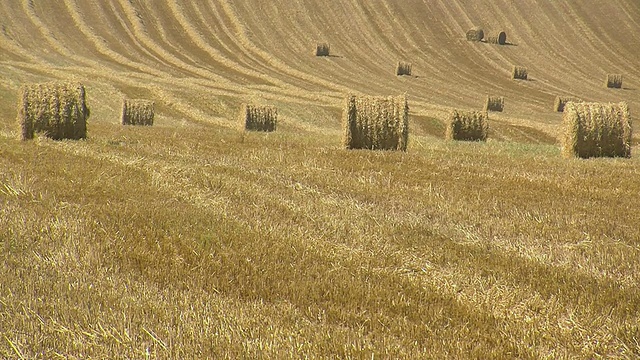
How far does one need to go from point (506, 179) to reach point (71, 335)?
7.76m

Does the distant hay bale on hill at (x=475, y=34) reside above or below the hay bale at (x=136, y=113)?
above

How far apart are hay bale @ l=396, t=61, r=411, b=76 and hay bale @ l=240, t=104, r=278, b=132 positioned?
90.6ft

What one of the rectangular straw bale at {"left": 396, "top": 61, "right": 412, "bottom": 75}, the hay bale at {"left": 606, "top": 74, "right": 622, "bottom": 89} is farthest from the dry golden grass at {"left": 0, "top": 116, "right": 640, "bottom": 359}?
the hay bale at {"left": 606, "top": 74, "right": 622, "bottom": 89}

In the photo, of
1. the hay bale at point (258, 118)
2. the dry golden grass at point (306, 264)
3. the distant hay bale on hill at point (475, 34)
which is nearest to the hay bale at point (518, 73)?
the distant hay bale on hill at point (475, 34)

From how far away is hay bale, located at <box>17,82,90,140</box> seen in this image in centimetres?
1381

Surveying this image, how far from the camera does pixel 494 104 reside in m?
35.8

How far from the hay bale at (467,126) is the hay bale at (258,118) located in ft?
19.5

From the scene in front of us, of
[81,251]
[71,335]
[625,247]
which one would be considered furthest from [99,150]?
[625,247]

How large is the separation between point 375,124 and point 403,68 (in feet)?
116

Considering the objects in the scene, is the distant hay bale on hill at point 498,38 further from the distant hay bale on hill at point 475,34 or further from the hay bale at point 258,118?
the hay bale at point 258,118

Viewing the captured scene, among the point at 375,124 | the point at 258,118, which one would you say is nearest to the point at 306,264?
the point at 375,124

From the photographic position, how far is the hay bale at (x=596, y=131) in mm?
14516

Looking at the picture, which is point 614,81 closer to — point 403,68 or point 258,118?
point 403,68

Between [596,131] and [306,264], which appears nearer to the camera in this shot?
[306,264]
